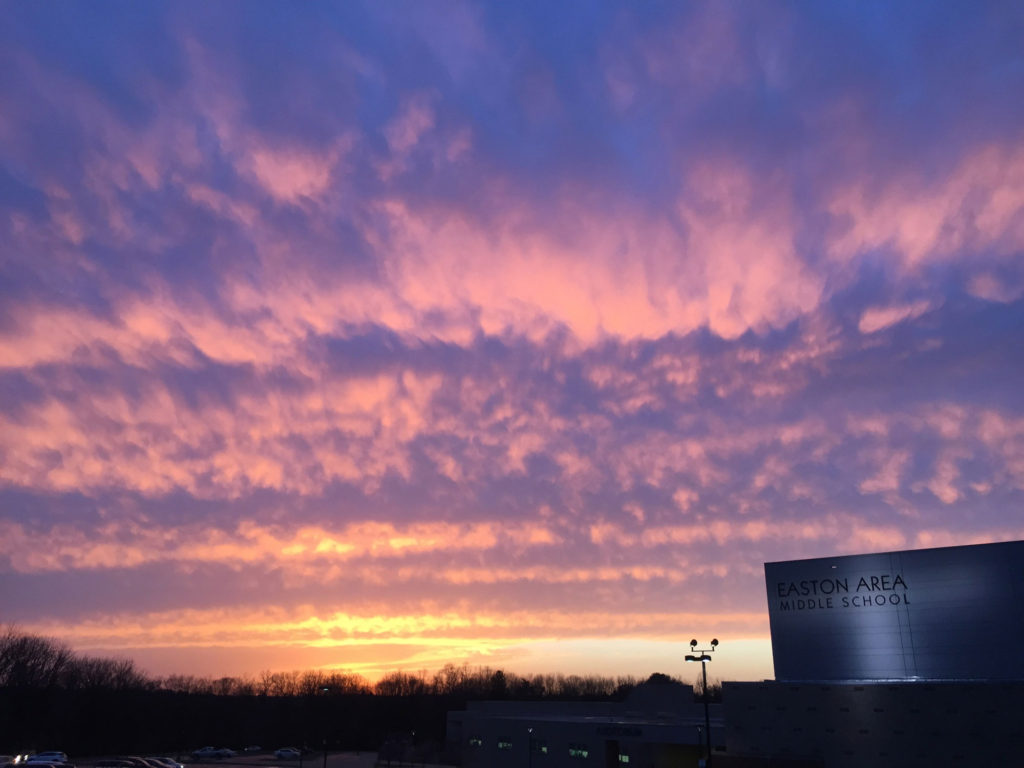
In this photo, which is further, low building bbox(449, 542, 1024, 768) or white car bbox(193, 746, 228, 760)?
white car bbox(193, 746, 228, 760)

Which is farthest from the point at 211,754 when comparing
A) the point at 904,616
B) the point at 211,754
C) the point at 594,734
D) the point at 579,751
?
the point at 904,616

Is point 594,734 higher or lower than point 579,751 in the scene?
higher

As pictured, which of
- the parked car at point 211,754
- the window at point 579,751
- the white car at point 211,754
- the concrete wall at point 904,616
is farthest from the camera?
the white car at point 211,754

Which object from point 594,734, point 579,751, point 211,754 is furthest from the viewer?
point 211,754

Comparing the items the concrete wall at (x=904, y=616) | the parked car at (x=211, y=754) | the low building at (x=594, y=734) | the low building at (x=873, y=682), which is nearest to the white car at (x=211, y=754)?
the parked car at (x=211, y=754)

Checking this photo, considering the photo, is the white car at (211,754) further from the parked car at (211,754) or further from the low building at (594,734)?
the low building at (594,734)

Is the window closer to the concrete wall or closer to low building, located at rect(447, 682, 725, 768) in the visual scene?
low building, located at rect(447, 682, 725, 768)

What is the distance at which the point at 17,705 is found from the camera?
12631 centimetres

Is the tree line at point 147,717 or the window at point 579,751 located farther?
the tree line at point 147,717

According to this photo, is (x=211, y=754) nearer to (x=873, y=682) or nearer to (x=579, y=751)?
(x=579, y=751)

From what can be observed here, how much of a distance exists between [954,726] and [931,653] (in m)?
12.8

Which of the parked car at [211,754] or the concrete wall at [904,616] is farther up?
the concrete wall at [904,616]

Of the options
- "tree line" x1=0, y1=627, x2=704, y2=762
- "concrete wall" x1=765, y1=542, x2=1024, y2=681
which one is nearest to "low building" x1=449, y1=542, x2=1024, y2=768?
"concrete wall" x1=765, y1=542, x2=1024, y2=681

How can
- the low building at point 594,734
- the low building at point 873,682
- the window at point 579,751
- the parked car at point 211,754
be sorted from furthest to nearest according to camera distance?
the parked car at point 211,754 → the window at point 579,751 → the low building at point 594,734 → the low building at point 873,682
